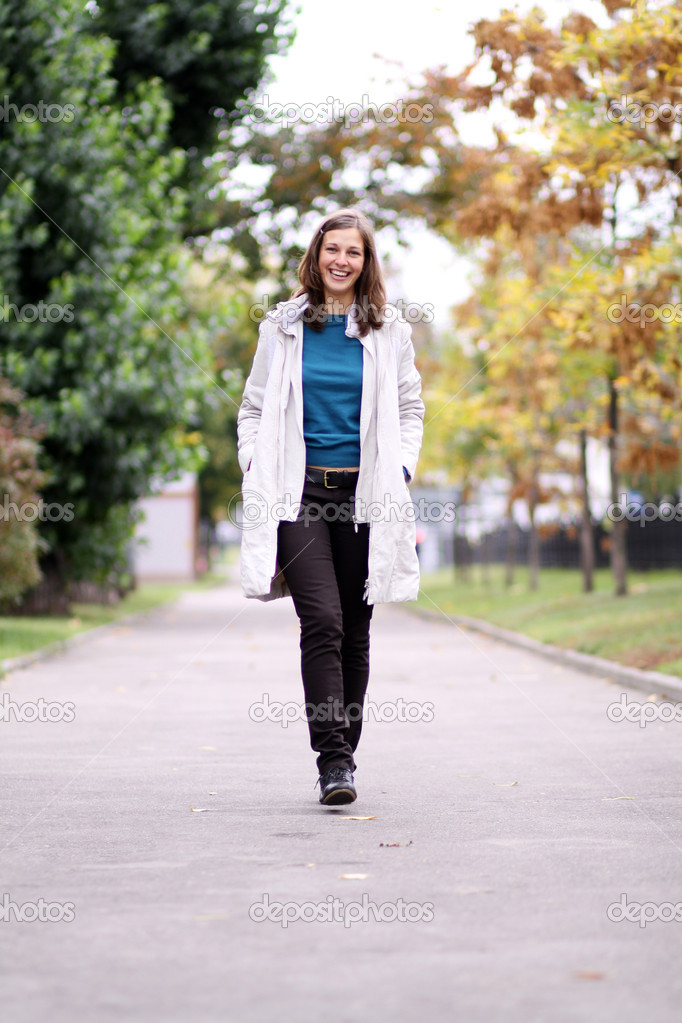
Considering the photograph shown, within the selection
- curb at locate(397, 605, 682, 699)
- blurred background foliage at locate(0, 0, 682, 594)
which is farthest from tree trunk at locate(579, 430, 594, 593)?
curb at locate(397, 605, 682, 699)

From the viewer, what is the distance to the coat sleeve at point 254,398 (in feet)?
20.2

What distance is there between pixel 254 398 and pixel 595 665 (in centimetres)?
806

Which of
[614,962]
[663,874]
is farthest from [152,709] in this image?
[614,962]

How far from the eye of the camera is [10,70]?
19.3 m

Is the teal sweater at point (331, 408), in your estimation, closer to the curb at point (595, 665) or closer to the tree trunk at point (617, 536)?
the curb at point (595, 665)

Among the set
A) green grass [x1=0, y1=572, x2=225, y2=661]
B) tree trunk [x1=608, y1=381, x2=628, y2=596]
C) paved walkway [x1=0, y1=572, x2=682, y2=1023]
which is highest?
tree trunk [x1=608, y1=381, x2=628, y2=596]

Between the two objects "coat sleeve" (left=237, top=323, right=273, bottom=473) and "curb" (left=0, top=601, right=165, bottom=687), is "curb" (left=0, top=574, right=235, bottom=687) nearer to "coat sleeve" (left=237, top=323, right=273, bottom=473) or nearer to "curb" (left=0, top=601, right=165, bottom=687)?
"curb" (left=0, top=601, right=165, bottom=687)

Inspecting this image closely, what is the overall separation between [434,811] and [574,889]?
1.54 m

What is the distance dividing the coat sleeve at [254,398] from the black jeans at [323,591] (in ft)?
1.01

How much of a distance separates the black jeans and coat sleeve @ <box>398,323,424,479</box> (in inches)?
14.0

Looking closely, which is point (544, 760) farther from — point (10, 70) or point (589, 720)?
point (10, 70)

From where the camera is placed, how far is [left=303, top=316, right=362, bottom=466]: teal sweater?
6109 millimetres

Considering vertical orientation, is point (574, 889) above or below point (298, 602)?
below

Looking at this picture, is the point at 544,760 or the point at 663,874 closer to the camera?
the point at 663,874
